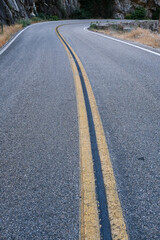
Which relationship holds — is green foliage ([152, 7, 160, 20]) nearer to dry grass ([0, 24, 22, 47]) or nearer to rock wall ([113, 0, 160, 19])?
rock wall ([113, 0, 160, 19])

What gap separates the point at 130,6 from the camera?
45.2 m

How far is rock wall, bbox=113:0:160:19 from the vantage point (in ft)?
145

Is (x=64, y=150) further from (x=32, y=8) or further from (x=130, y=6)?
(x=130, y=6)

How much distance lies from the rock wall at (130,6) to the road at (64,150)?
145ft

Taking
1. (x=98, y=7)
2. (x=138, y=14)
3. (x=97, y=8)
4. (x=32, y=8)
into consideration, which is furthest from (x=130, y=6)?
(x=32, y=8)

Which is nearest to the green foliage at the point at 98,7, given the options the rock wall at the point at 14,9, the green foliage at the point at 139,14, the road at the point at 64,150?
the green foliage at the point at 139,14

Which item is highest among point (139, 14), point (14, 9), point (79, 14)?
point (14, 9)

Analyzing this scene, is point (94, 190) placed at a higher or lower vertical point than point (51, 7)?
lower

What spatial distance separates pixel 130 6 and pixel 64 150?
49950 millimetres

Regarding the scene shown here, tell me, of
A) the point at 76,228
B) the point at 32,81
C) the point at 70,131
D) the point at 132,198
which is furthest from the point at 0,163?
the point at 32,81

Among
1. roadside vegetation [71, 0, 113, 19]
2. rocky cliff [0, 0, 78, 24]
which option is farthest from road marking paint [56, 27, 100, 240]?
roadside vegetation [71, 0, 113, 19]

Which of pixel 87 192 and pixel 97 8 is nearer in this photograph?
pixel 87 192

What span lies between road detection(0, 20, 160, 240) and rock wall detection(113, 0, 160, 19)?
44.2 m

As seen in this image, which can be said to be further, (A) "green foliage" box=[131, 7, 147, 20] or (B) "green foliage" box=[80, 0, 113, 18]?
(A) "green foliage" box=[131, 7, 147, 20]
